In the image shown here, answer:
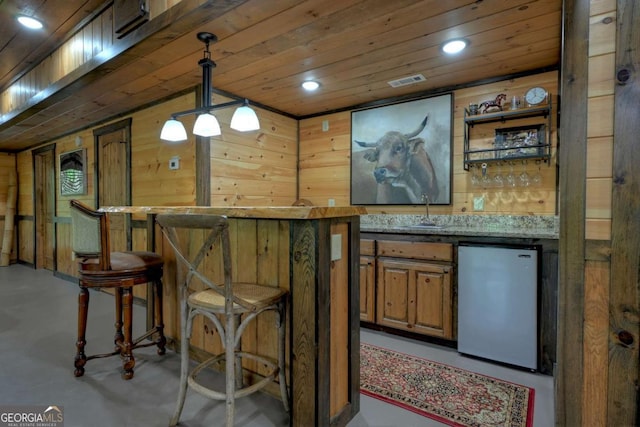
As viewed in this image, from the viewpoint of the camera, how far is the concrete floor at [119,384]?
1663 millimetres

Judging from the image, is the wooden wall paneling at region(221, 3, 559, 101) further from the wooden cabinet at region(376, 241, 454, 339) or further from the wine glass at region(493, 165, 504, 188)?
the wooden cabinet at region(376, 241, 454, 339)

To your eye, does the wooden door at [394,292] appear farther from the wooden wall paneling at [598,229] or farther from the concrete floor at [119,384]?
the wooden wall paneling at [598,229]

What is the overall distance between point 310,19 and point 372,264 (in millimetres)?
1937

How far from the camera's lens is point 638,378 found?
42.2 inches

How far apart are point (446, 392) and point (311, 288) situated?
120cm

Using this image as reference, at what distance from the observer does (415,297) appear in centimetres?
266

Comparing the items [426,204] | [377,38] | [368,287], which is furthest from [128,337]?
[426,204]

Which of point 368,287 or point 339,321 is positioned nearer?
point 339,321

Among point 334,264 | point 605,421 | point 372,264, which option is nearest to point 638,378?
point 605,421

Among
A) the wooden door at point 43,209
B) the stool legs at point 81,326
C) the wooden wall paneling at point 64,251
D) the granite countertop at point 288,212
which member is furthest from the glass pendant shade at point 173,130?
the wooden door at point 43,209

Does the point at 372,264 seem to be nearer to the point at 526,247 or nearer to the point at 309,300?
the point at 526,247

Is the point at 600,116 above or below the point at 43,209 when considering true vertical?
above

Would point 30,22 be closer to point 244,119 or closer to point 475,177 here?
point 244,119

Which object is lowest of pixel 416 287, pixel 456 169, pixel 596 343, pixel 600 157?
pixel 416 287
